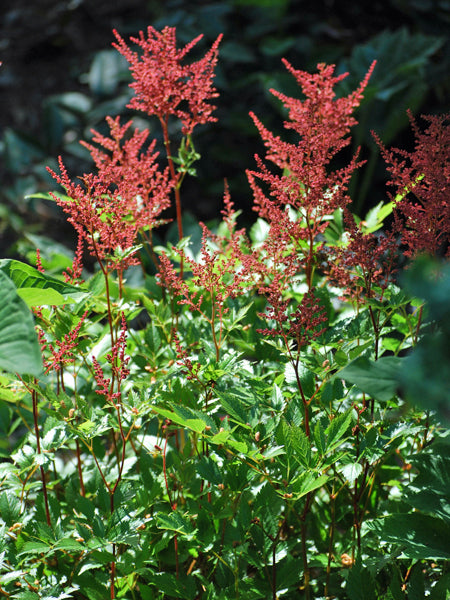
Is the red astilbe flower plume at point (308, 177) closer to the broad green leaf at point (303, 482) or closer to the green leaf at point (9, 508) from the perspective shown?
the broad green leaf at point (303, 482)

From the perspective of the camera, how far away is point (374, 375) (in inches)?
32.3

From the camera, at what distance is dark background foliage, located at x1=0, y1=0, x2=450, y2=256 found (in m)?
3.46

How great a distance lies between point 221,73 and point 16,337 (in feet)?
10.8

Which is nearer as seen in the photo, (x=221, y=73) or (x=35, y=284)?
(x=35, y=284)

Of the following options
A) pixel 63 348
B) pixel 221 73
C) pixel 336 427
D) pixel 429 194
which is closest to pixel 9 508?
pixel 63 348

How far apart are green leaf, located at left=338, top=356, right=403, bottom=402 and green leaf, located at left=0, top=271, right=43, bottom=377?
0.39 m

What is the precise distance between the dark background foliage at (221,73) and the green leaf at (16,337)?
2.65 meters

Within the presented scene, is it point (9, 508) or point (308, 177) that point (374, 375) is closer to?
point (308, 177)

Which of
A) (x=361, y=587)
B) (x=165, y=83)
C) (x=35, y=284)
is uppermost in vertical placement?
(x=165, y=83)

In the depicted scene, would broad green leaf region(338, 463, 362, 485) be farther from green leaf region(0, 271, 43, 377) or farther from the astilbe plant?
green leaf region(0, 271, 43, 377)

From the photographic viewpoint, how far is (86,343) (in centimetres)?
114

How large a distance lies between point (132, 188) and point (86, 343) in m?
0.29

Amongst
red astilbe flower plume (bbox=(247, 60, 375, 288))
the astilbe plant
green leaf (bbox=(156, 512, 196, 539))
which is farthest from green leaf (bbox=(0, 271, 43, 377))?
red astilbe flower plume (bbox=(247, 60, 375, 288))

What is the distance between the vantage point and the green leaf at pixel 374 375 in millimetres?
800
